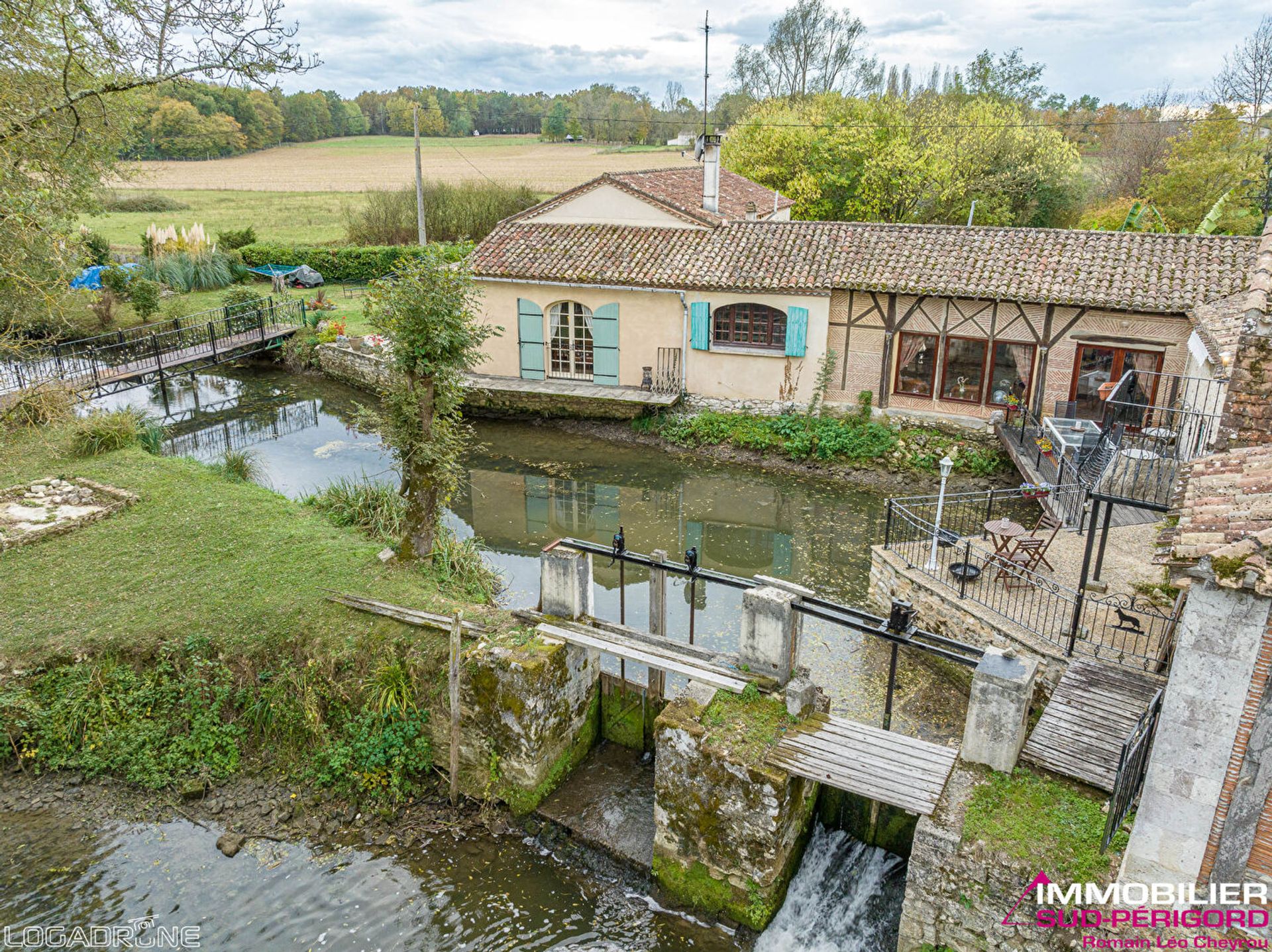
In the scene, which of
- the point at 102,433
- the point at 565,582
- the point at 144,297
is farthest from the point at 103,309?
the point at 565,582

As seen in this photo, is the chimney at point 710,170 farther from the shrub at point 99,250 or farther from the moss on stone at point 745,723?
the shrub at point 99,250

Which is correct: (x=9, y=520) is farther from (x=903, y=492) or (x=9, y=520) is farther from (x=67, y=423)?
(x=903, y=492)

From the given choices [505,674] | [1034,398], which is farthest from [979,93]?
[505,674]

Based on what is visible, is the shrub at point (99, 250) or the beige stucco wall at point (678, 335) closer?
the beige stucco wall at point (678, 335)

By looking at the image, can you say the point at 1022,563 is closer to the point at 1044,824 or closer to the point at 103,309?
the point at 1044,824

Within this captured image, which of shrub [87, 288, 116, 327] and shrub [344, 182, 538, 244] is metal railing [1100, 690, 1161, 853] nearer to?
shrub [87, 288, 116, 327]

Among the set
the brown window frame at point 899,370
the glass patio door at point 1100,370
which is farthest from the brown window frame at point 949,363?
the glass patio door at point 1100,370
